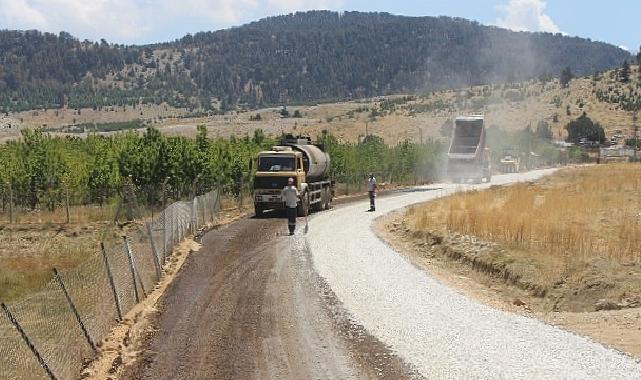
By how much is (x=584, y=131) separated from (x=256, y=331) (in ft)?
380

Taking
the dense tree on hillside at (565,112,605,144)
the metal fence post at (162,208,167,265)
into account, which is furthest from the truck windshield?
the dense tree on hillside at (565,112,605,144)

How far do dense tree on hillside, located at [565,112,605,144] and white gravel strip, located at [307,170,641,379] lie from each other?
348ft

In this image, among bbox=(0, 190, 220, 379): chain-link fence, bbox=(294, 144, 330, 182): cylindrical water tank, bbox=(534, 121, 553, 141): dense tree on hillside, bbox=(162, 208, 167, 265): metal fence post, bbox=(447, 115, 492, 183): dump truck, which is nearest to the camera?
bbox=(0, 190, 220, 379): chain-link fence

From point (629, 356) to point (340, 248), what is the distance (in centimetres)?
1303

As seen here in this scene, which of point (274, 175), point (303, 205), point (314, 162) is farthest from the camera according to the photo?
point (314, 162)

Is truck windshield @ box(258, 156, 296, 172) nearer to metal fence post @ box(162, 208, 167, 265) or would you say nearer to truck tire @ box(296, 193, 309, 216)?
truck tire @ box(296, 193, 309, 216)

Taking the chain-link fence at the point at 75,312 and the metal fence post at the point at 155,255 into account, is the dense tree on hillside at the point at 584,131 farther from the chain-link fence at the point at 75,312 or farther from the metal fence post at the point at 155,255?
the chain-link fence at the point at 75,312

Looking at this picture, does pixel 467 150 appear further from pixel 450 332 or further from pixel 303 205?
pixel 450 332

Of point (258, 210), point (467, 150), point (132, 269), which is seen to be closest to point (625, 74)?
point (467, 150)

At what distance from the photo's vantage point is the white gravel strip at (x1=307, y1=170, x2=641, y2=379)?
10422 mm

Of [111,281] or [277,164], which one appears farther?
[277,164]

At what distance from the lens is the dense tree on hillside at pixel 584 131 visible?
118 meters

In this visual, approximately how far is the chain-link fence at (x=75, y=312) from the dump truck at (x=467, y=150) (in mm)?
38886

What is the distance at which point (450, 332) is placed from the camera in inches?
502
